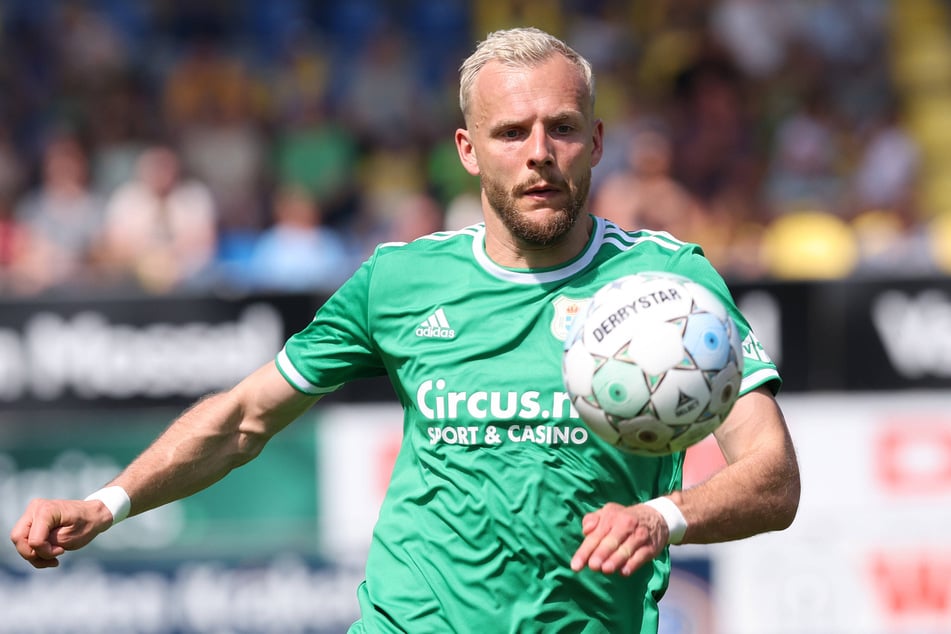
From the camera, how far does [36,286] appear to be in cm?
985

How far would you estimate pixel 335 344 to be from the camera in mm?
5074

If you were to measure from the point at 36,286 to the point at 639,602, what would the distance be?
6.29 m

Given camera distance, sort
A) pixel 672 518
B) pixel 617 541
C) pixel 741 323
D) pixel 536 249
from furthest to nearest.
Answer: pixel 536 249 → pixel 741 323 → pixel 672 518 → pixel 617 541

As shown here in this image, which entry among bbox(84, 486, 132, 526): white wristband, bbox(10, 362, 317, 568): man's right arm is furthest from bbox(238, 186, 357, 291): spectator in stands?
bbox(84, 486, 132, 526): white wristband

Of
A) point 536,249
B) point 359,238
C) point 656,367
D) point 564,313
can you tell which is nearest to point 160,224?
point 359,238

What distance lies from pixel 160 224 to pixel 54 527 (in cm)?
730

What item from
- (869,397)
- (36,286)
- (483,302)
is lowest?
(483,302)

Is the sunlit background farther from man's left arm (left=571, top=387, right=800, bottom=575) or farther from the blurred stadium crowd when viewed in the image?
man's left arm (left=571, top=387, right=800, bottom=575)

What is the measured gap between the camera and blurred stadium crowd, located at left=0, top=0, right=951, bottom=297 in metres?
11.4

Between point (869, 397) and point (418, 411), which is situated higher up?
point (869, 397)

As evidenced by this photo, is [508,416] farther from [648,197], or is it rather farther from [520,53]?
[648,197]

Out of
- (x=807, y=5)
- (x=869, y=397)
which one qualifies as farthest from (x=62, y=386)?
(x=807, y=5)

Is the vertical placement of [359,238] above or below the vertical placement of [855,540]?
above

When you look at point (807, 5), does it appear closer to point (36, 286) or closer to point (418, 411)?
point (36, 286)
